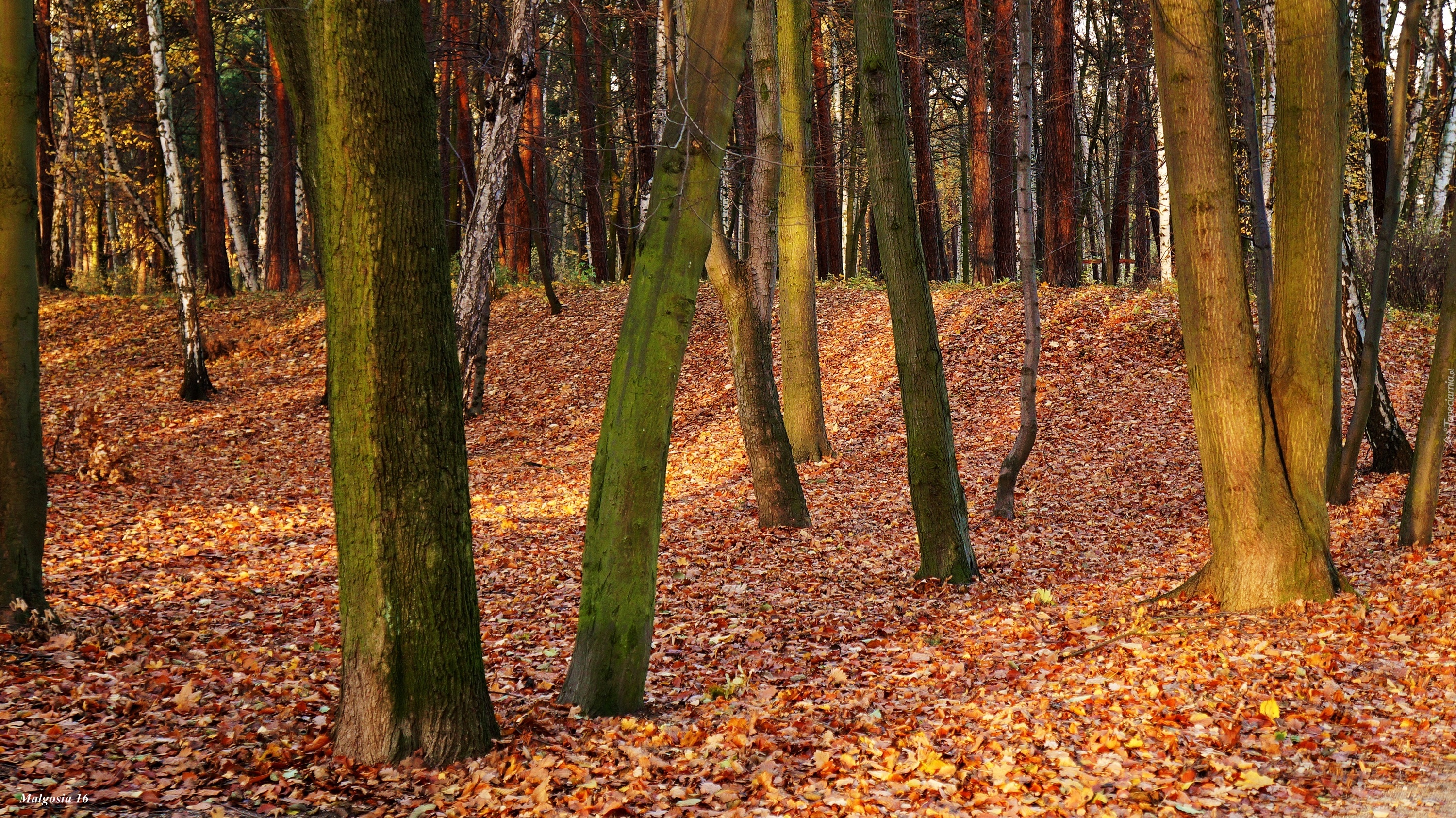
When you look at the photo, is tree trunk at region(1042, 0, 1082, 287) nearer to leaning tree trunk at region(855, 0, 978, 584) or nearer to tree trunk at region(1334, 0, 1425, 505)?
tree trunk at region(1334, 0, 1425, 505)

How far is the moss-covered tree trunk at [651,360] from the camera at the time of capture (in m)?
4.57

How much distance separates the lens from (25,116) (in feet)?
17.1

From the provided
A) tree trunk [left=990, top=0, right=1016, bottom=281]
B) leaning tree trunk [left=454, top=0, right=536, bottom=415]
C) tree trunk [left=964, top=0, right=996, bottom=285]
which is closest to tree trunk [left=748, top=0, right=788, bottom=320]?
leaning tree trunk [left=454, top=0, right=536, bottom=415]

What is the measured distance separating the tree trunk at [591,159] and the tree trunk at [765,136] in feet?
27.4

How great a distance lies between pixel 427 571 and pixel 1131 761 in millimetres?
3059

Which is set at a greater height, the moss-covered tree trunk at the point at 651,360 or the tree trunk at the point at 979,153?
the tree trunk at the point at 979,153

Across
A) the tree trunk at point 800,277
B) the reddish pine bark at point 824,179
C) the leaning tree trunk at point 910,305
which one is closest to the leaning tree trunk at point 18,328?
the leaning tree trunk at point 910,305

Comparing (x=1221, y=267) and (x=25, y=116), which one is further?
(x=1221, y=267)

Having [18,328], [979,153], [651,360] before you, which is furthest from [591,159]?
[651,360]

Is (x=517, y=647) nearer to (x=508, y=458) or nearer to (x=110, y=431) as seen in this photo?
(x=508, y=458)

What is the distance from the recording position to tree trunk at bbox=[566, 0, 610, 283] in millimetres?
18172

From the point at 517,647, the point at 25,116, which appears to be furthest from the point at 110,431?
the point at 517,647

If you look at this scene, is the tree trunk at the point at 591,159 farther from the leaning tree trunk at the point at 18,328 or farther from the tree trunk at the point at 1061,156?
the leaning tree trunk at the point at 18,328

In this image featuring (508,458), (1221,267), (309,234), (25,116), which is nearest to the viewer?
(25,116)
